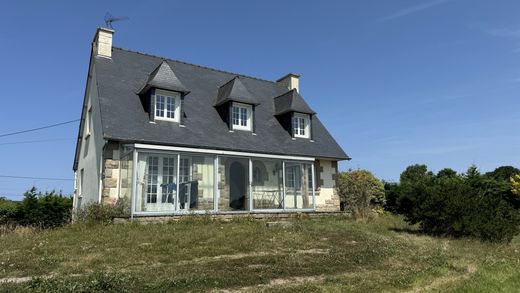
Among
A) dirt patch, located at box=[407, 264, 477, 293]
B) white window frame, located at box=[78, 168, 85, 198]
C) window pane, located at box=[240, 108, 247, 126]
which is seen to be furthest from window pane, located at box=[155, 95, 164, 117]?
dirt patch, located at box=[407, 264, 477, 293]

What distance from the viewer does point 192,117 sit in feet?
55.9

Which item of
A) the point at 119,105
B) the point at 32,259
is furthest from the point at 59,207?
the point at 32,259

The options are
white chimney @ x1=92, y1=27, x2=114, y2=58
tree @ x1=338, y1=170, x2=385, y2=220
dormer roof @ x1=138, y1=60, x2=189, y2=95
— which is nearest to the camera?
dormer roof @ x1=138, y1=60, x2=189, y2=95

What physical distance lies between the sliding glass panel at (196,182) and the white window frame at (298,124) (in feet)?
18.3

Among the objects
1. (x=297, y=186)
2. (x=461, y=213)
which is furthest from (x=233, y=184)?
(x=461, y=213)

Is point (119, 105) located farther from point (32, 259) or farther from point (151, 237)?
point (32, 259)

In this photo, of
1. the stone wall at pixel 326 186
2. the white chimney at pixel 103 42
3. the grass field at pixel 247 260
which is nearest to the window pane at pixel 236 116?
the stone wall at pixel 326 186

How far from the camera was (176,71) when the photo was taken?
1936 cm

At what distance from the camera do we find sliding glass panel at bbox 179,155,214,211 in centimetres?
1473

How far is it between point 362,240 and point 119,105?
988 centimetres

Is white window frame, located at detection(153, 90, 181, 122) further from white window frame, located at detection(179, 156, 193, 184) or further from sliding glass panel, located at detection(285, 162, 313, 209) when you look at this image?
sliding glass panel, located at detection(285, 162, 313, 209)

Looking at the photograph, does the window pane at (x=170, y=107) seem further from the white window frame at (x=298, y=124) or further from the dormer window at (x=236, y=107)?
the white window frame at (x=298, y=124)

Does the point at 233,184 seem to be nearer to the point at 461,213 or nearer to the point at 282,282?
the point at 461,213

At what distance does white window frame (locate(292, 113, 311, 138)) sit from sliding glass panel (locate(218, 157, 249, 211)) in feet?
11.2
